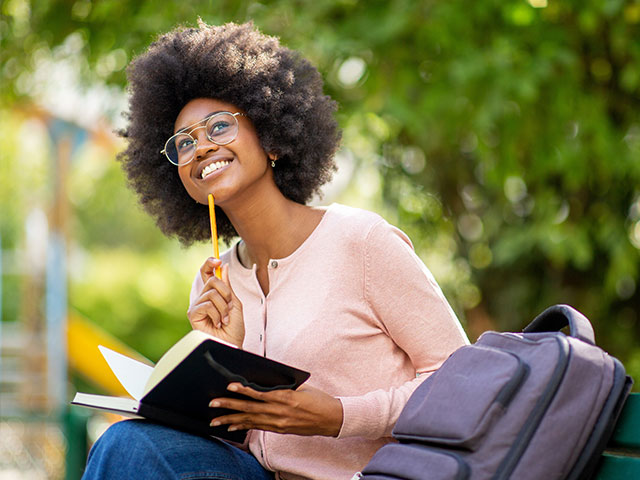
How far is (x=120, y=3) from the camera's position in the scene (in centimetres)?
359

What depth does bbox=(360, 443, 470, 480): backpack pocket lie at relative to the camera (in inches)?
52.8

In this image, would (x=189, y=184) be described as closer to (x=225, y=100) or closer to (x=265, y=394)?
(x=225, y=100)

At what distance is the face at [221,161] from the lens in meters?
2.03

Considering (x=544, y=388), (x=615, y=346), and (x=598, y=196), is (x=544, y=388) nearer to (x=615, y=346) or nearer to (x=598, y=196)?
(x=598, y=196)

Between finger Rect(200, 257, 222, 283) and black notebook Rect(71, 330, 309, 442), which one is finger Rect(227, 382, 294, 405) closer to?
black notebook Rect(71, 330, 309, 442)

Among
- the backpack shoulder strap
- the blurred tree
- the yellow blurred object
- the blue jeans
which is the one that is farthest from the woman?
the yellow blurred object

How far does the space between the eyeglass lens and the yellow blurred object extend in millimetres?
7537

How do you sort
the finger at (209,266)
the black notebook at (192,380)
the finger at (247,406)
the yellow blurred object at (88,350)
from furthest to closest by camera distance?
the yellow blurred object at (88,350)
the finger at (209,266)
the finger at (247,406)
the black notebook at (192,380)

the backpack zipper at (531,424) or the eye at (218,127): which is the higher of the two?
the eye at (218,127)

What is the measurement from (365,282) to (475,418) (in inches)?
24.3

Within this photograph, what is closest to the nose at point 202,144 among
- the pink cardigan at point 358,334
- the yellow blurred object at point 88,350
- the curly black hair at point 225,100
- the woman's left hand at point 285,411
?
the curly black hair at point 225,100

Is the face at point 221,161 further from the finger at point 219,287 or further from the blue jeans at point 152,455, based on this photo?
the blue jeans at point 152,455

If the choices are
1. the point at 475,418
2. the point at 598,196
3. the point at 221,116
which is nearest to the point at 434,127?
the point at 598,196

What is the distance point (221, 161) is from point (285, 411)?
65cm
